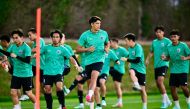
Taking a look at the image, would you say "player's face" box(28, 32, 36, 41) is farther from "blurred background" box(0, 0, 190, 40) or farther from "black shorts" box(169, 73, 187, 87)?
"blurred background" box(0, 0, 190, 40)

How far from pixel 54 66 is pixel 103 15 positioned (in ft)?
61.3

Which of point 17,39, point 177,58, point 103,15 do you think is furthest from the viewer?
point 103,15

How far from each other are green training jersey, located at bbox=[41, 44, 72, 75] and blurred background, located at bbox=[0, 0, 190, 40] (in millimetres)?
14644

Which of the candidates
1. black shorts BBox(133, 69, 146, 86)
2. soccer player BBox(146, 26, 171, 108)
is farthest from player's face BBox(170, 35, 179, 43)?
soccer player BBox(146, 26, 171, 108)

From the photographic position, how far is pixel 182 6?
37812 mm

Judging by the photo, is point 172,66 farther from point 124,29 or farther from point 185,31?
point 185,31

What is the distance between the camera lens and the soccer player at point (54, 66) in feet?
50.4

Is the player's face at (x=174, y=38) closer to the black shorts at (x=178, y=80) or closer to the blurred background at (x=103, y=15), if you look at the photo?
the black shorts at (x=178, y=80)

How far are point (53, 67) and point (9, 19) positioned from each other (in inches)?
602

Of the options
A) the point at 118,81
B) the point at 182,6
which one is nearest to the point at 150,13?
the point at 182,6

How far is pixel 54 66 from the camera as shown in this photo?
1541 centimetres

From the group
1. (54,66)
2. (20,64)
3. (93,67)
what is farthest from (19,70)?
(93,67)

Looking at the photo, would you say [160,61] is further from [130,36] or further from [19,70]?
[19,70]

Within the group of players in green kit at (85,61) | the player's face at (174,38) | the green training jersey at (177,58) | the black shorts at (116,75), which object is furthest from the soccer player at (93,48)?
the black shorts at (116,75)
